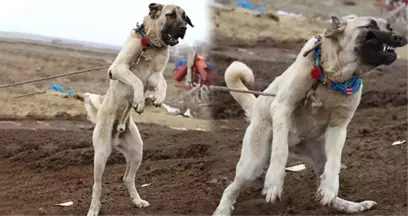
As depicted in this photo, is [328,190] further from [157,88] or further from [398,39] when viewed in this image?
[157,88]

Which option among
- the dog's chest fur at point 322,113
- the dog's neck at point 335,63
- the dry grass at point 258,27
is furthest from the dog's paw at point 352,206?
the dry grass at point 258,27

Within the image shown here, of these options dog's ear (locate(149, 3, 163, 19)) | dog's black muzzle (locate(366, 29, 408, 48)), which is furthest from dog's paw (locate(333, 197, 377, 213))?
dog's ear (locate(149, 3, 163, 19))

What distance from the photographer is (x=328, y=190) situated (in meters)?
4.26

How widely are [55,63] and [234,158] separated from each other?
603 centimetres

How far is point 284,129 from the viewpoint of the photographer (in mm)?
4465

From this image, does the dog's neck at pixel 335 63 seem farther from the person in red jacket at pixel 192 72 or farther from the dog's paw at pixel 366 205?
the person in red jacket at pixel 192 72

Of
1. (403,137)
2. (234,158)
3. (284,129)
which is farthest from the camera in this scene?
(234,158)

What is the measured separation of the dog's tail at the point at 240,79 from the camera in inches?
209

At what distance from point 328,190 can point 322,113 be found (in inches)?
24.8

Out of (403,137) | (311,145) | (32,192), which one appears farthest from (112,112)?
(403,137)

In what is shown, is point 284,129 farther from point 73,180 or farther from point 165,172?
point 73,180

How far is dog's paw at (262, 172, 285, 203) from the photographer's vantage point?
167 inches

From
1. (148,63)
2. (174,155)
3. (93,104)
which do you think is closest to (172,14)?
(148,63)

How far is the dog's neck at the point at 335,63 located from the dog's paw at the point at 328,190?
0.69 metres
